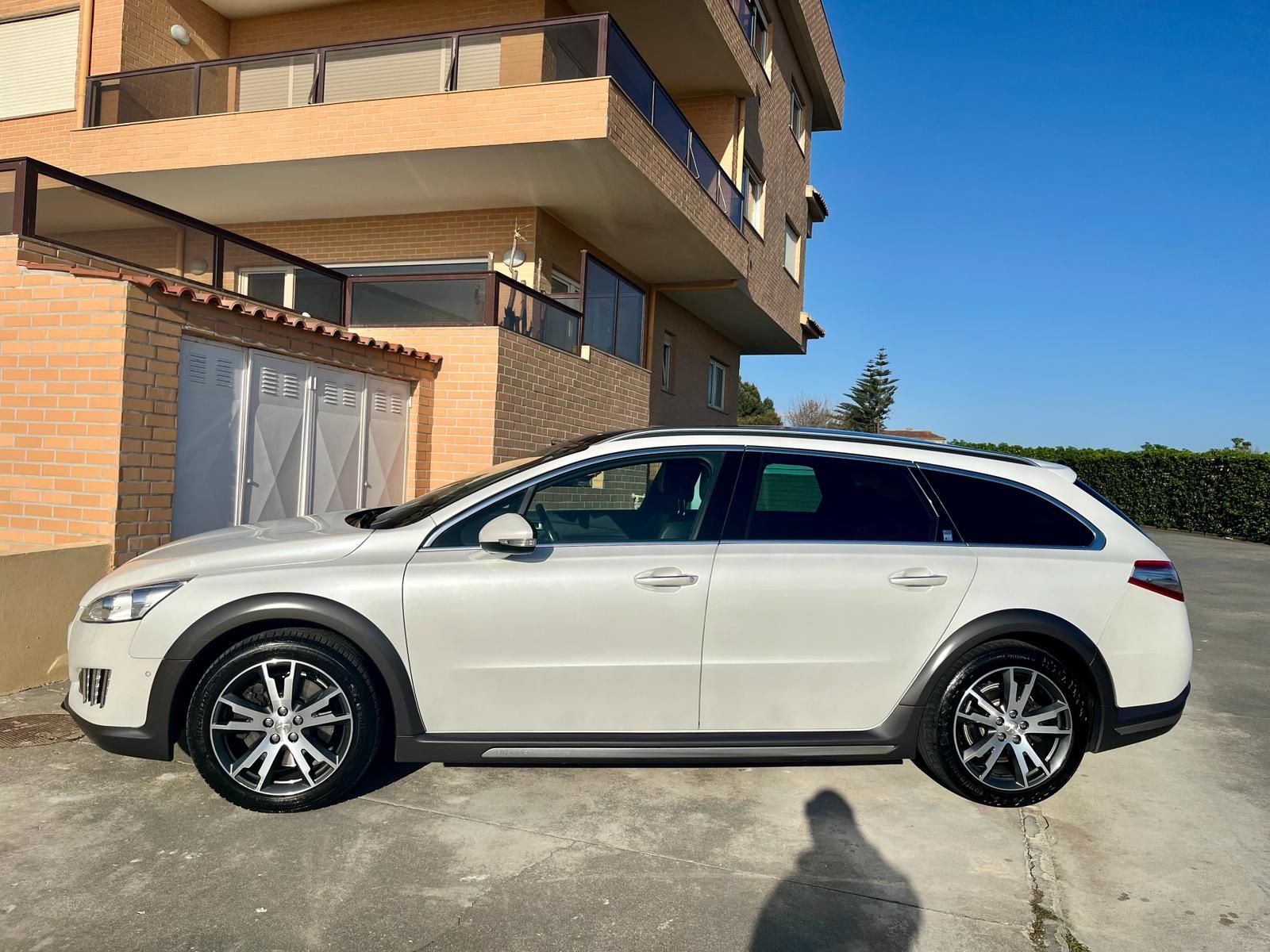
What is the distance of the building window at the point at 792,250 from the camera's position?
20.7 meters

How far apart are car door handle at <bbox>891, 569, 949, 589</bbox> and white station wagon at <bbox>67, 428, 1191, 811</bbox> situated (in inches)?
0.6

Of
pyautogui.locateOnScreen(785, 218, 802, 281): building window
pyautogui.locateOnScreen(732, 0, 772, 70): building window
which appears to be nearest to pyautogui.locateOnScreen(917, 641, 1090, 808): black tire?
pyautogui.locateOnScreen(732, 0, 772, 70): building window

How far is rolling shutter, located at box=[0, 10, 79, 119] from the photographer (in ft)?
40.7

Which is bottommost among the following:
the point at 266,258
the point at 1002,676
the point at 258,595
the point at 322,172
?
the point at 1002,676

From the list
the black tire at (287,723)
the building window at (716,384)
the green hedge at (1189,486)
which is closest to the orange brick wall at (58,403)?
the black tire at (287,723)

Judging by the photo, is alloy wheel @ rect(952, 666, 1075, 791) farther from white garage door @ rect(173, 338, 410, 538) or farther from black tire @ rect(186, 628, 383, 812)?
white garage door @ rect(173, 338, 410, 538)

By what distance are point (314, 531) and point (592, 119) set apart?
23.0 feet

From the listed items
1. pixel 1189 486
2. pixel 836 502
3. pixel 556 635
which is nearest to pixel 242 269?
pixel 556 635

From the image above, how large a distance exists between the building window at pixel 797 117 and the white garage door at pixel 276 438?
14.4m

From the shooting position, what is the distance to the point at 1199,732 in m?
5.28

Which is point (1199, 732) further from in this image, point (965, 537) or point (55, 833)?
point (55, 833)

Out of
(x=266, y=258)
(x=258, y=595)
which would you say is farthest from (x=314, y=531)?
(x=266, y=258)

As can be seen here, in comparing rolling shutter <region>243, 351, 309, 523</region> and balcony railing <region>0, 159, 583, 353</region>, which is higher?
balcony railing <region>0, 159, 583, 353</region>

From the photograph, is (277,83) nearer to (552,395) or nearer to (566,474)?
(552,395)
